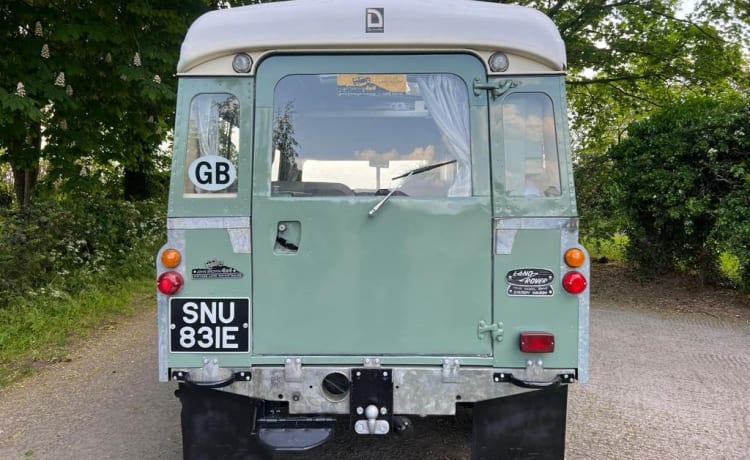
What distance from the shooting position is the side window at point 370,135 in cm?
294

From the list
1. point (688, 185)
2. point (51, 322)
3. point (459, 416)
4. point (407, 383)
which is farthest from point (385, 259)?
point (688, 185)

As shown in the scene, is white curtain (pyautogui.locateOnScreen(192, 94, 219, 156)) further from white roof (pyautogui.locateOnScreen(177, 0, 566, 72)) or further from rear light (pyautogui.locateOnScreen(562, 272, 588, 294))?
rear light (pyautogui.locateOnScreen(562, 272, 588, 294))

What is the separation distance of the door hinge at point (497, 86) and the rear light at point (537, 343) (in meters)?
1.26

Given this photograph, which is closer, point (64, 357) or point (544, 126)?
point (544, 126)

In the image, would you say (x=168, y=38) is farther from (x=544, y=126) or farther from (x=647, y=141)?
(x=647, y=141)

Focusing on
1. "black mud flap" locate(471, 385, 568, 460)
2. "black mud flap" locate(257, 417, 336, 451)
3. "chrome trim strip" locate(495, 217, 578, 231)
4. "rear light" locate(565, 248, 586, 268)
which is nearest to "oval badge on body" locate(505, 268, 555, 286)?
"rear light" locate(565, 248, 586, 268)

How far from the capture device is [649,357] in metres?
6.04

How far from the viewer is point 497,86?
9.44 feet

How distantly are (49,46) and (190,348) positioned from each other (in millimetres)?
6019

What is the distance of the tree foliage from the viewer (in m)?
7.18

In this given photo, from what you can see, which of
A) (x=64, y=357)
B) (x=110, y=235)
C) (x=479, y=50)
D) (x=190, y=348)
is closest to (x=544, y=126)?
(x=479, y=50)

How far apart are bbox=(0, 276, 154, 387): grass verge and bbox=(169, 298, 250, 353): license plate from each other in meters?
3.31

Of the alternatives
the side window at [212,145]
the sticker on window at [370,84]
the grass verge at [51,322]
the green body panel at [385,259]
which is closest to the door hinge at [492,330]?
the green body panel at [385,259]

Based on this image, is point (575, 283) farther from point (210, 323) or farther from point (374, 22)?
point (210, 323)
